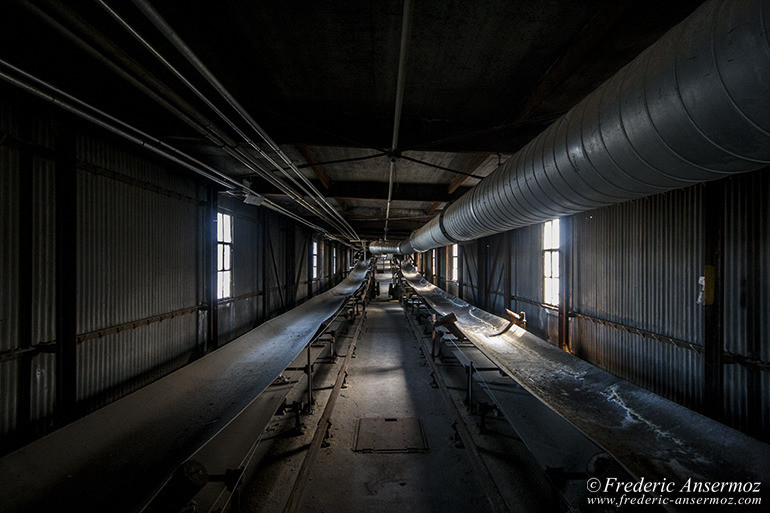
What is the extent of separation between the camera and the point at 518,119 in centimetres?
300

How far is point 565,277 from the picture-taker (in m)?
4.22

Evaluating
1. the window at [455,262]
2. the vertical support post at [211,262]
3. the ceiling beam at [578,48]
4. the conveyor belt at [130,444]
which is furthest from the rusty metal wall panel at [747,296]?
the window at [455,262]

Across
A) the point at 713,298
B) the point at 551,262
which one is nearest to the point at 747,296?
the point at 713,298

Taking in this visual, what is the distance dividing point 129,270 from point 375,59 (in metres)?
3.38

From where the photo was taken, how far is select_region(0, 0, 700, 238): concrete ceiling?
1.82 meters

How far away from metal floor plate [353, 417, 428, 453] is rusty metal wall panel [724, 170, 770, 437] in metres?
2.56

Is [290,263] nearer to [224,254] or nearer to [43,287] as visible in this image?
[224,254]

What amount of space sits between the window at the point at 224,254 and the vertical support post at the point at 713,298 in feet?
20.2

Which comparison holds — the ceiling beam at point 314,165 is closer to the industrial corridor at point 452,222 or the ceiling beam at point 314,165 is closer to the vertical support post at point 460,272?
the industrial corridor at point 452,222

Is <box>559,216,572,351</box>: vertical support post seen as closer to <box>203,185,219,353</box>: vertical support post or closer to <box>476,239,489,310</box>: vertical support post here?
<box>476,239,489,310</box>: vertical support post

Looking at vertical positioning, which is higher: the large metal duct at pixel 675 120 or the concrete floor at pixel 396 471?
the large metal duct at pixel 675 120

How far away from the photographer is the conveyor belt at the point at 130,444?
5.57 ft

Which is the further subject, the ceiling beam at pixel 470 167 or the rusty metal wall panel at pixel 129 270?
the ceiling beam at pixel 470 167

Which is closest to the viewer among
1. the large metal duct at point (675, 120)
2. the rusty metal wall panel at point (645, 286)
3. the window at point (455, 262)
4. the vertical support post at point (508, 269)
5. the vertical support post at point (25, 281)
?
the large metal duct at point (675, 120)
